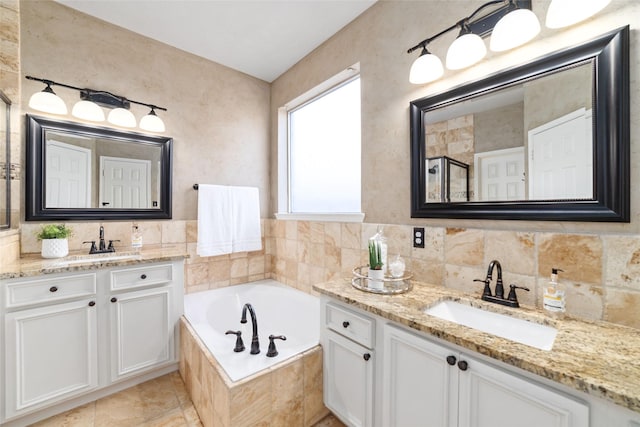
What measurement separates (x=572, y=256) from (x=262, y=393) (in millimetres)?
1557

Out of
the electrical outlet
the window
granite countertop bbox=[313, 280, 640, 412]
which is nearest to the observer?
granite countertop bbox=[313, 280, 640, 412]

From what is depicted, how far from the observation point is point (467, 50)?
4.53 ft

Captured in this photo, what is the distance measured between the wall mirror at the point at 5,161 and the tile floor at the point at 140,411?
4.11 feet

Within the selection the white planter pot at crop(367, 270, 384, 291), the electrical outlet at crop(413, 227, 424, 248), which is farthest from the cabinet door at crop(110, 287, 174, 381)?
the electrical outlet at crop(413, 227, 424, 248)

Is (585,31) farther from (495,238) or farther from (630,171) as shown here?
(495,238)

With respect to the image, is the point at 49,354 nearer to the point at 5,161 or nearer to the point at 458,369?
the point at 5,161

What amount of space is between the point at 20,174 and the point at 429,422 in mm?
2820

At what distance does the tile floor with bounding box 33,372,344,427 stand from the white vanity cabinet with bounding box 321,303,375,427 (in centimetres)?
26

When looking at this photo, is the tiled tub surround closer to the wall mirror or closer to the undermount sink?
the undermount sink

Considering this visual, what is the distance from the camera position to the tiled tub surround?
1.29 metres

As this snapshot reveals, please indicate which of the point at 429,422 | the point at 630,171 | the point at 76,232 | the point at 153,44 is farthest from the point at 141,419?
the point at 153,44

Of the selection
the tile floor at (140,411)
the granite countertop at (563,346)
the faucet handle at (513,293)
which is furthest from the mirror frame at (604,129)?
the tile floor at (140,411)

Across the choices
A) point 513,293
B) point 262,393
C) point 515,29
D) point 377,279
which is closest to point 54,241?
point 262,393

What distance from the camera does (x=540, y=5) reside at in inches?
48.8
